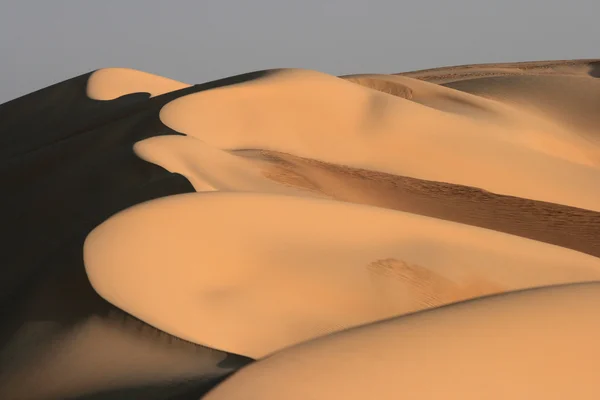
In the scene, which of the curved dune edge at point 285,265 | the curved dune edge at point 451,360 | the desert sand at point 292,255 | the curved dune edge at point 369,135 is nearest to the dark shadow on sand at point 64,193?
the desert sand at point 292,255

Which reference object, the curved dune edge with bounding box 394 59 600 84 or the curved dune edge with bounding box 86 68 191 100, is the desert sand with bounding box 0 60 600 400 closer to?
the curved dune edge with bounding box 86 68 191 100

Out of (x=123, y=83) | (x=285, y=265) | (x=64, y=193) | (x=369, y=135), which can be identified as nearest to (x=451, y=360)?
(x=285, y=265)

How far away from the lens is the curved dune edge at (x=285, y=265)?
115 inches

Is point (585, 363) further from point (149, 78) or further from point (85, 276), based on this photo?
point (149, 78)

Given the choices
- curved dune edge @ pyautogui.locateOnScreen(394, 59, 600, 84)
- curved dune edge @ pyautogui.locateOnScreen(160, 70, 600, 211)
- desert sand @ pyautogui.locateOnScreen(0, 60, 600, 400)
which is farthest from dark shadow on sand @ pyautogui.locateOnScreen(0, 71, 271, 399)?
curved dune edge @ pyautogui.locateOnScreen(394, 59, 600, 84)

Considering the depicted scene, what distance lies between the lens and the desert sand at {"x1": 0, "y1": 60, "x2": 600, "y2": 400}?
88.7 inches

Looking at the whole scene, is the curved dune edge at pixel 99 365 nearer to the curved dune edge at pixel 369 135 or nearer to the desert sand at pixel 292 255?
the desert sand at pixel 292 255

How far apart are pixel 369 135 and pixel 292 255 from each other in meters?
3.94

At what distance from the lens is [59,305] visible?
3.06 metres

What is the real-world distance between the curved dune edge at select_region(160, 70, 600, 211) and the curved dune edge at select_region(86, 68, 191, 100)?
187 centimetres

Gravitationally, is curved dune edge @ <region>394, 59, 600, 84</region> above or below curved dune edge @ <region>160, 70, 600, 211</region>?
below

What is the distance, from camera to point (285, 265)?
3.39 meters

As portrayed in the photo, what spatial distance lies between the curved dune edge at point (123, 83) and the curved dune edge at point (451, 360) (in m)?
7.01

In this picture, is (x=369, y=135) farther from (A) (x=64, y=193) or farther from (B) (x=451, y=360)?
(B) (x=451, y=360)
